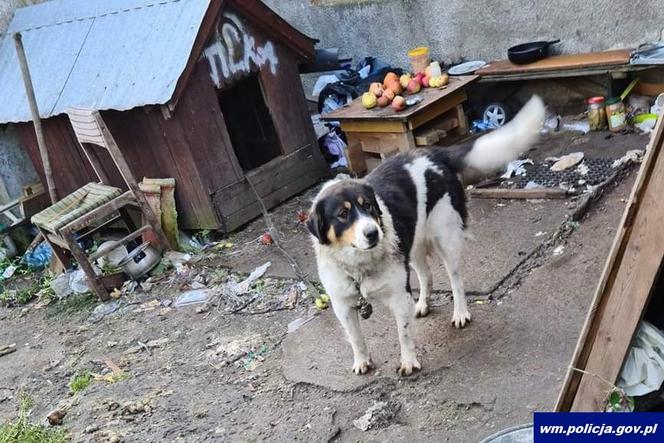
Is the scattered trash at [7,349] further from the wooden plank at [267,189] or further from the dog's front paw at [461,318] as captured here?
the dog's front paw at [461,318]

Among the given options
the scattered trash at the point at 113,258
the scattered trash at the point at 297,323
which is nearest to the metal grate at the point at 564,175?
the scattered trash at the point at 297,323

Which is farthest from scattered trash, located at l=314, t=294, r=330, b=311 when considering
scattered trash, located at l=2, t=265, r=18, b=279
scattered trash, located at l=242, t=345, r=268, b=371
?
scattered trash, located at l=2, t=265, r=18, b=279

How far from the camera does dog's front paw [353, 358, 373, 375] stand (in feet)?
13.6

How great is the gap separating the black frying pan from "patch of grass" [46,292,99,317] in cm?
513

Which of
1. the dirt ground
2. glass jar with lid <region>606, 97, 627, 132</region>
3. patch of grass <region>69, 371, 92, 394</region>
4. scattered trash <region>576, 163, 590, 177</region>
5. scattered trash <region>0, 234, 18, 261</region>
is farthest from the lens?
scattered trash <region>0, 234, 18, 261</region>

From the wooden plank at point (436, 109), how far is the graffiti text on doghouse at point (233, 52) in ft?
6.25

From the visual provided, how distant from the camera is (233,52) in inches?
276

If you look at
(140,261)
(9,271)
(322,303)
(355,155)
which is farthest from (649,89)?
(9,271)

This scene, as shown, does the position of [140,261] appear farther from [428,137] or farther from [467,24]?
[467,24]

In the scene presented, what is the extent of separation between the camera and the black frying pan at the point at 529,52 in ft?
22.4

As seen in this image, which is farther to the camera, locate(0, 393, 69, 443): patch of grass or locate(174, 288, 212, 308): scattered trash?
locate(174, 288, 212, 308): scattered trash

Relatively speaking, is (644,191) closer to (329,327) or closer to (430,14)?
(329,327)

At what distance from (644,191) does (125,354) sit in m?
4.44

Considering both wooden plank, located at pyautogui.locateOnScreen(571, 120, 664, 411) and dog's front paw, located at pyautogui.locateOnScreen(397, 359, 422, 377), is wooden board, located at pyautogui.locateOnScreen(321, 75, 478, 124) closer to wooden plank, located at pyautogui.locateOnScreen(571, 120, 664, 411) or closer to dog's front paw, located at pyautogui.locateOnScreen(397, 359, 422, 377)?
dog's front paw, located at pyautogui.locateOnScreen(397, 359, 422, 377)
